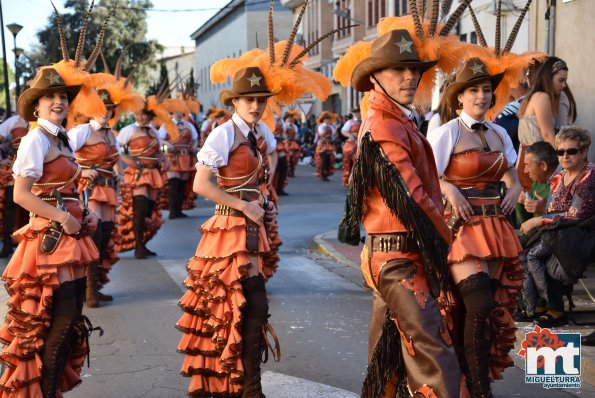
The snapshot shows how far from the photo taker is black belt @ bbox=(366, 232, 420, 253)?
197 inches

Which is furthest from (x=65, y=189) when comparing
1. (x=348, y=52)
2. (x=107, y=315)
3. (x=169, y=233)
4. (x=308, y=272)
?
(x=169, y=233)

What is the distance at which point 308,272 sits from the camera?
1242 centimetres

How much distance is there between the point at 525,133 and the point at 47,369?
5.50m

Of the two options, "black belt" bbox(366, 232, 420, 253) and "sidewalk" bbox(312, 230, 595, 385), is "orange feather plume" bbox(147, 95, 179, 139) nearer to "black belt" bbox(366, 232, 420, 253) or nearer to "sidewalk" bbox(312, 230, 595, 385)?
"sidewalk" bbox(312, 230, 595, 385)

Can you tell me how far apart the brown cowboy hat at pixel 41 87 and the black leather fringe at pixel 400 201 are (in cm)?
227

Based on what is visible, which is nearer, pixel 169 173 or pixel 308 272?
pixel 308 272

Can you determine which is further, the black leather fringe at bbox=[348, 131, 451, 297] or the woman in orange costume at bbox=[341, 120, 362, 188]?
the woman in orange costume at bbox=[341, 120, 362, 188]

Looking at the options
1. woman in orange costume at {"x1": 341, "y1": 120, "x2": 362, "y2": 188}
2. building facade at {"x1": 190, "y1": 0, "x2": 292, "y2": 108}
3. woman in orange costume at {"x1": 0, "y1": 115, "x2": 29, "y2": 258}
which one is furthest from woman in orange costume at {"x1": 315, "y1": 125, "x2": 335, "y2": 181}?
building facade at {"x1": 190, "y1": 0, "x2": 292, "y2": 108}

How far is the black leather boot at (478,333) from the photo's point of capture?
6219 mm

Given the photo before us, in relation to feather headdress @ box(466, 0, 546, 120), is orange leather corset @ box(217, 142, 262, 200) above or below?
below

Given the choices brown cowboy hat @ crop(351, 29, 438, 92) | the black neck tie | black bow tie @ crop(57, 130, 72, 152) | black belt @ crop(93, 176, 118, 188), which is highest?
→ brown cowboy hat @ crop(351, 29, 438, 92)

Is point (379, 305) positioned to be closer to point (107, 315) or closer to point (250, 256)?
point (250, 256)

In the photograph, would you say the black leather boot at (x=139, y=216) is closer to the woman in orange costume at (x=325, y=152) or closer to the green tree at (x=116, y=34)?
the woman in orange costume at (x=325, y=152)

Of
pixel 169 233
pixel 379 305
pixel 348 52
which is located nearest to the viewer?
pixel 379 305
